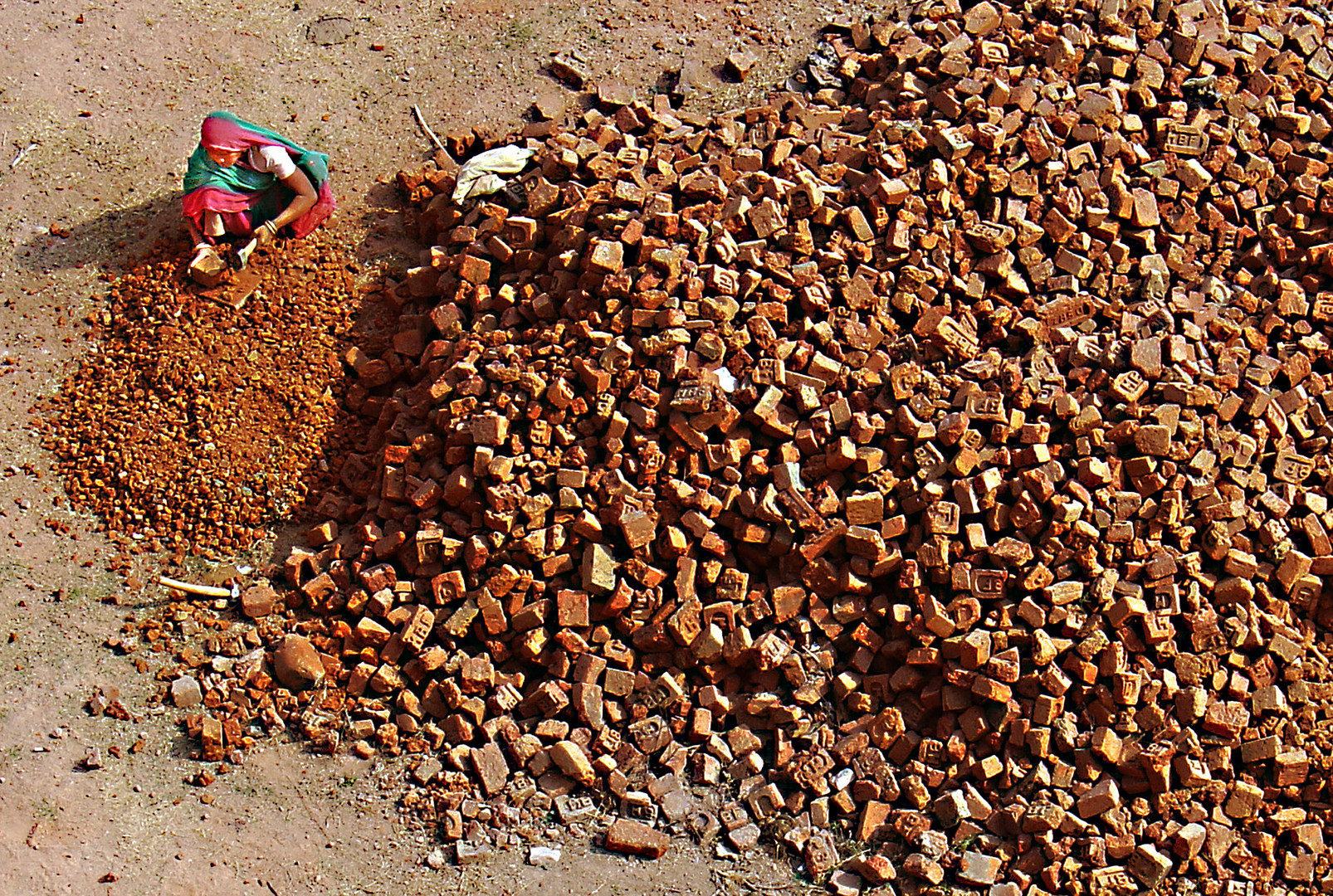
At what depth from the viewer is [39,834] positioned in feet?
15.5

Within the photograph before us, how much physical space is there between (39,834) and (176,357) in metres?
2.40

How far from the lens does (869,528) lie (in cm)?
527

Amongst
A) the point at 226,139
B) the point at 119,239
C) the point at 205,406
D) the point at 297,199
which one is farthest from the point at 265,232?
the point at 205,406

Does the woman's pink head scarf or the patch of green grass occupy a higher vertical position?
the patch of green grass

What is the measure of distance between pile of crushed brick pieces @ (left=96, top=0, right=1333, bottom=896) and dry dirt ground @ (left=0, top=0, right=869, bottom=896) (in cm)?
22

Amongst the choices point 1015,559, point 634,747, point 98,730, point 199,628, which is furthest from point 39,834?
point 1015,559

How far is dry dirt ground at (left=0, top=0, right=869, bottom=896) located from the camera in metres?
4.78

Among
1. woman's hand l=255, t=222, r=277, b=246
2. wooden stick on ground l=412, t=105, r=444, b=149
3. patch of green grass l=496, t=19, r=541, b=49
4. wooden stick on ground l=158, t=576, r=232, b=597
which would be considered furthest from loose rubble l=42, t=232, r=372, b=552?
patch of green grass l=496, t=19, r=541, b=49

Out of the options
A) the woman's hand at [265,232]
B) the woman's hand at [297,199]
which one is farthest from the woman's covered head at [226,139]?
the woman's hand at [265,232]

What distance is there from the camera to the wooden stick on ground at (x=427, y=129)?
23.9 ft

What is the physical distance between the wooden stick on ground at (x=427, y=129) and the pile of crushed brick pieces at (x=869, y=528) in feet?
3.96

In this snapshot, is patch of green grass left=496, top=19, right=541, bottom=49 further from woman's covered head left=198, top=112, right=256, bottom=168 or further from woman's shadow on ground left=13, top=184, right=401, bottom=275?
woman's covered head left=198, top=112, right=256, bottom=168

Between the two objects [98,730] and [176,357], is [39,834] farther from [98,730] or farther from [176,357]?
[176,357]

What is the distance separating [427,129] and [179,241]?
Answer: 1548mm
